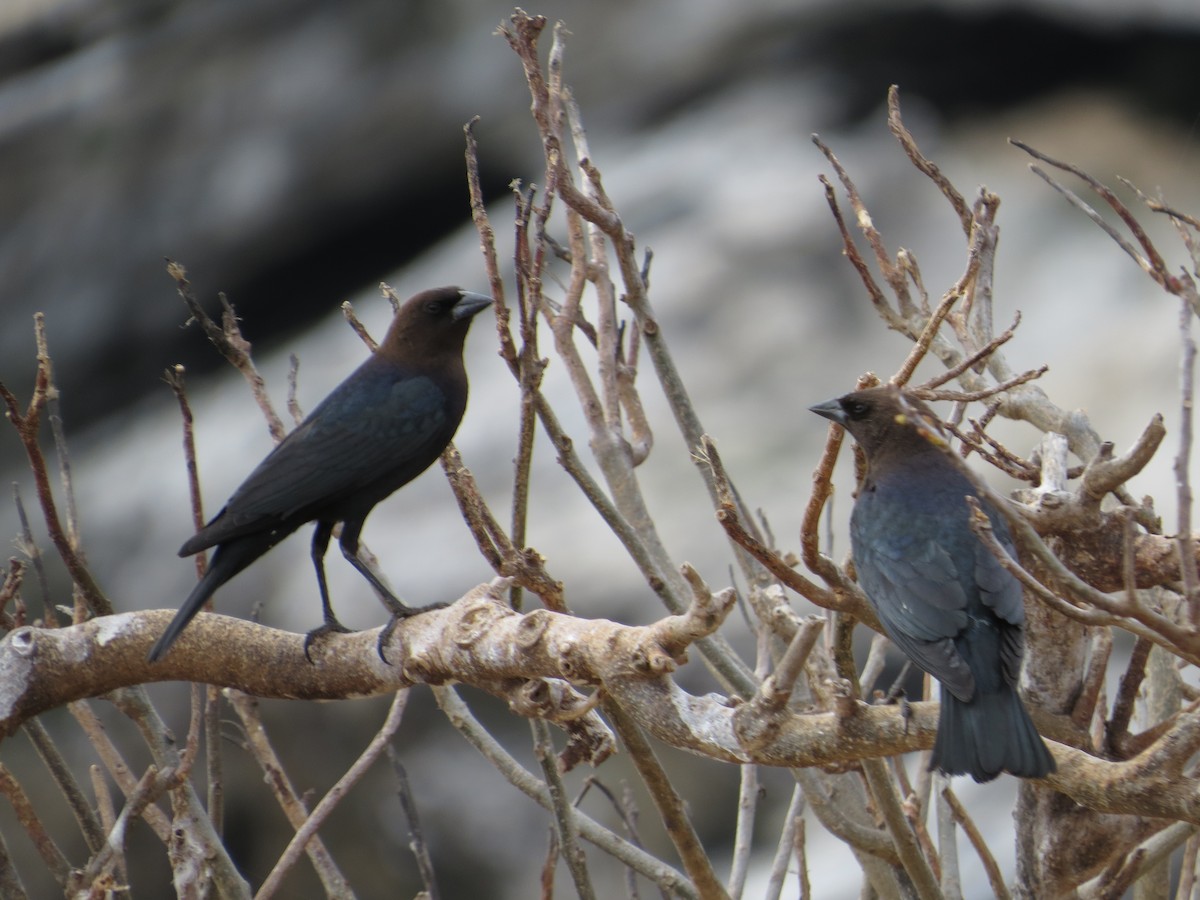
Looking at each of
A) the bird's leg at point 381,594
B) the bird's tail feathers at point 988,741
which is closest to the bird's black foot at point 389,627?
the bird's leg at point 381,594

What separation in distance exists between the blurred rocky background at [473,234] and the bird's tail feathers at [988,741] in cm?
451

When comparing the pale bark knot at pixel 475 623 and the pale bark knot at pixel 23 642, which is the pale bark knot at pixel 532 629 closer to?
the pale bark knot at pixel 475 623

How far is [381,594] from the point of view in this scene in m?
3.11

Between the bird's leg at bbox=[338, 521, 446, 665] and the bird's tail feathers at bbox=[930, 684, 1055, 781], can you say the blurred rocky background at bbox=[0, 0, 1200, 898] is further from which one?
the bird's tail feathers at bbox=[930, 684, 1055, 781]

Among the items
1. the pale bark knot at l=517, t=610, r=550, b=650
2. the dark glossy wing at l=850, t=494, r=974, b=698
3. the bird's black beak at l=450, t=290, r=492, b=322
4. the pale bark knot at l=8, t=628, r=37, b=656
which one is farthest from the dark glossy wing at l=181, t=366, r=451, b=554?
the pale bark knot at l=517, t=610, r=550, b=650

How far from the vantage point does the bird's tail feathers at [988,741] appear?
2158 mm

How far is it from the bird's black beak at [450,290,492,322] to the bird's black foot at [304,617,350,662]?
936mm

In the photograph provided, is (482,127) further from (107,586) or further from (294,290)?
(107,586)

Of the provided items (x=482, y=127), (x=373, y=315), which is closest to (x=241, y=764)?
(x=373, y=315)

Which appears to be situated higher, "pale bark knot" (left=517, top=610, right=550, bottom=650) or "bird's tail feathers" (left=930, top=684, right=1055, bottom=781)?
"pale bark knot" (left=517, top=610, right=550, bottom=650)

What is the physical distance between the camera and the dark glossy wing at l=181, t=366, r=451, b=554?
10.8 feet

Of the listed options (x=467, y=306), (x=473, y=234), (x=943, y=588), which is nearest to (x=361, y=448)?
Answer: (x=467, y=306)

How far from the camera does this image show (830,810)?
2.66 metres

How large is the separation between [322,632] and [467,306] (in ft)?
3.67
